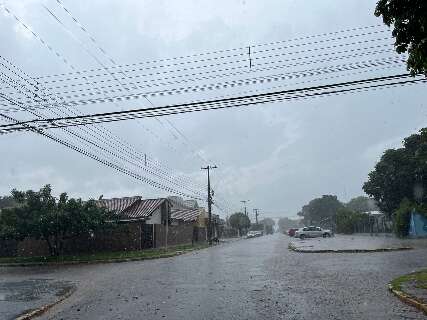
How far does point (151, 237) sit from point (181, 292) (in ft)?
105

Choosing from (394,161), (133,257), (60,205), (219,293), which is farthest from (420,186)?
(219,293)

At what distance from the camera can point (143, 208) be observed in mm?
47062

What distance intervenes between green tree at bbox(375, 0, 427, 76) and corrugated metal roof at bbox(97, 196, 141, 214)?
38.8 m

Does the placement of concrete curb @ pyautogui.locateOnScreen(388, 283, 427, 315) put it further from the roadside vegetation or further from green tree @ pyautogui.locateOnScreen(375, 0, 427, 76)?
the roadside vegetation

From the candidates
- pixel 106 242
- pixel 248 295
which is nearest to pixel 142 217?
pixel 106 242

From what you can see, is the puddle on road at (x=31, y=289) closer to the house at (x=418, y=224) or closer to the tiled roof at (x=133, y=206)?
the tiled roof at (x=133, y=206)

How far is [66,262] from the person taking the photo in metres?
33.2

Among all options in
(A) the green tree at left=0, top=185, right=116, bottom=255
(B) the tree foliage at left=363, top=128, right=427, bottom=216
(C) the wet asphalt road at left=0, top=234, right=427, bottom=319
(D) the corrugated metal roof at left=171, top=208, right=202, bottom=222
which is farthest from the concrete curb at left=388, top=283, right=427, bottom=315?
(D) the corrugated metal roof at left=171, top=208, right=202, bottom=222

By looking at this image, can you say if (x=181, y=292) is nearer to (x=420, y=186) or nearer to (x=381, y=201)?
(x=420, y=186)

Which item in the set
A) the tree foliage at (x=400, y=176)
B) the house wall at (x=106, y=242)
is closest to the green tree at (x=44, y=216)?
the house wall at (x=106, y=242)

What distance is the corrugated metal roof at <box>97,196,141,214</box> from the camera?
154ft

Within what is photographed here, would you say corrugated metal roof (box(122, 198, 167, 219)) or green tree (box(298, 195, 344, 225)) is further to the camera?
green tree (box(298, 195, 344, 225))

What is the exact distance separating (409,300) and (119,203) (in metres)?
40.5

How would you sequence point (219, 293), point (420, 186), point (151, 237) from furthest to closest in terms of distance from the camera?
point (420, 186)
point (151, 237)
point (219, 293)
